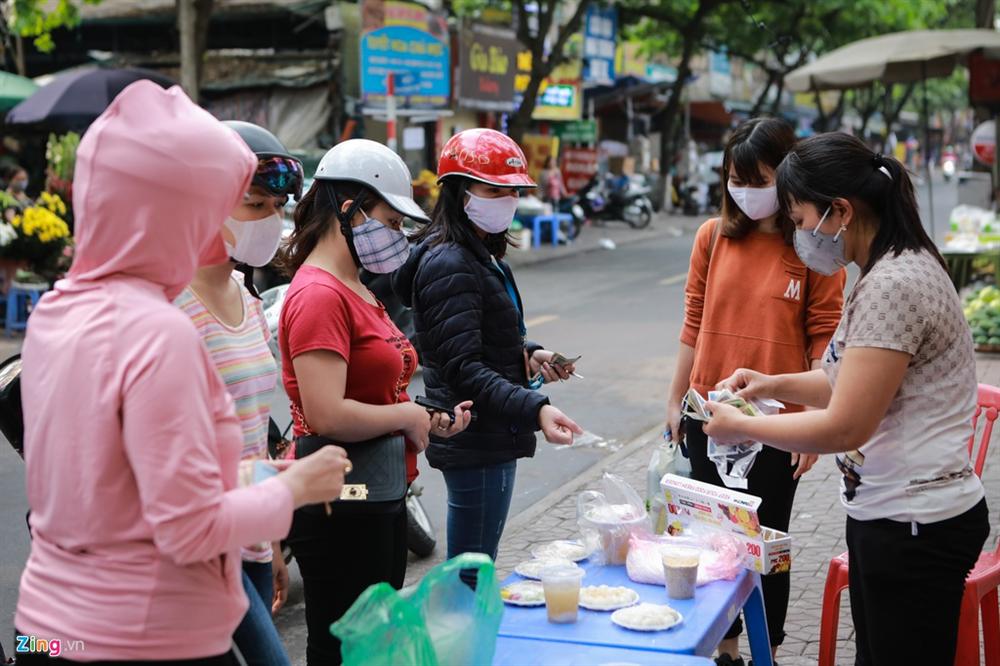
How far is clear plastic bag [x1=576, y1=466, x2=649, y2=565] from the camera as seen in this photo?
10.0 feet

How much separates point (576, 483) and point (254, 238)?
416 centimetres

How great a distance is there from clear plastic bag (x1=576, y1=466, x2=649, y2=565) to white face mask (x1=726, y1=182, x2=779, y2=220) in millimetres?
1046

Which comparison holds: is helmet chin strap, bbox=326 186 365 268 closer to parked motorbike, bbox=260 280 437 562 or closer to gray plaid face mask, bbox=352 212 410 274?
gray plaid face mask, bbox=352 212 410 274

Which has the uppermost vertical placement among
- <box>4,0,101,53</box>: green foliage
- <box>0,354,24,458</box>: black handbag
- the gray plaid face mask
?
<box>4,0,101,53</box>: green foliage

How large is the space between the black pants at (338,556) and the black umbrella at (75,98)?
1316cm

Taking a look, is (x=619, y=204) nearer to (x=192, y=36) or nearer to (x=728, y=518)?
(x=192, y=36)

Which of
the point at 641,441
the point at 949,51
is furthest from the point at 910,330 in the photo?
the point at 949,51

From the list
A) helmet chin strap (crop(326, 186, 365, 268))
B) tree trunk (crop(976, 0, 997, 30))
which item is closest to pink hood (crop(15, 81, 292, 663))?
helmet chin strap (crop(326, 186, 365, 268))

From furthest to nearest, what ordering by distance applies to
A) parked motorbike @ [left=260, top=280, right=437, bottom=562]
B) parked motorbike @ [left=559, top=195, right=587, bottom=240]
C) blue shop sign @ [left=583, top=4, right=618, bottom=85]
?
blue shop sign @ [left=583, top=4, right=618, bottom=85], parked motorbike @ [left=559, top=195, right=587, bottom=240], parked motorbike @ [left=260, top=280, right=437, bottom=562]

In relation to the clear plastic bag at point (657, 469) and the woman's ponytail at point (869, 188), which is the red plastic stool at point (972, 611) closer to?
the clear plastic bag at point (657, 469)

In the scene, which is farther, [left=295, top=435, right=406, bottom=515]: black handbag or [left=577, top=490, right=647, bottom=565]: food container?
[left=577, top=490, right=647, bottom=565]: food container

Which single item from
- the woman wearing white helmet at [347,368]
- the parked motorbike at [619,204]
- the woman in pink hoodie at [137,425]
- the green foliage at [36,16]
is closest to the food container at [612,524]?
the woman wearing white helmet at [347,368]

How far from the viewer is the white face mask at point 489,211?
339 cm

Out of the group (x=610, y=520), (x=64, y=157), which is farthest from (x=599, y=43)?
(x=610, y=520)
